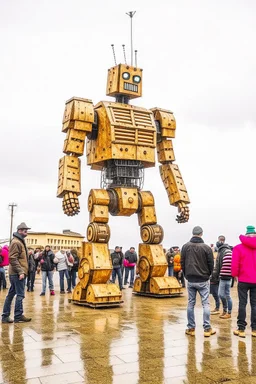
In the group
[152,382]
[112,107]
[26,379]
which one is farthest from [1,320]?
[112,107]

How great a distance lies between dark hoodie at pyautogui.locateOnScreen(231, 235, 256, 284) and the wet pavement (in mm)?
891

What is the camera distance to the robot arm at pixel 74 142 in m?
9.48

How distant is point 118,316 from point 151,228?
320 centimetres

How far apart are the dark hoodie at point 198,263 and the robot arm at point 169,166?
4594 mm

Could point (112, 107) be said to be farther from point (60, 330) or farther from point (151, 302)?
point (60, 330)

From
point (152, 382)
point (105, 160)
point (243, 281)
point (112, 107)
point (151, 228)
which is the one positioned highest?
point (112, 107)

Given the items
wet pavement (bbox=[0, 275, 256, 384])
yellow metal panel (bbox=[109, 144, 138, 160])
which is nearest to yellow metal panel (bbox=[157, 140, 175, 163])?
yellow metal panel (bbox=[109, 144, 138, 160])

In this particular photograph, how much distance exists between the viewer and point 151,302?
32.4 feet

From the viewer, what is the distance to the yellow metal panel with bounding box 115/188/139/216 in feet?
32.9

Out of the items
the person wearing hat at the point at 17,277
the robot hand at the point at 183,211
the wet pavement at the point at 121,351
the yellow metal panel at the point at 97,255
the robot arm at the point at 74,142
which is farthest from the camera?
the robot hand at the point at 183,211

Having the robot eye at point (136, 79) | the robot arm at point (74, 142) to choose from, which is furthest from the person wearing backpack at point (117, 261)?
the robot eye at point (136, 79)

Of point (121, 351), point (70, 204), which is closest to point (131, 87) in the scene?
point (70, 204)

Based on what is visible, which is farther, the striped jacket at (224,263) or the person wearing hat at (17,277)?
the striped jacket at (224,263)

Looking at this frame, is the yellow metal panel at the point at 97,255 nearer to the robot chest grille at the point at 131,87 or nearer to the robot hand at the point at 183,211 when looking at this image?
the robot hand at the point at 183,211
